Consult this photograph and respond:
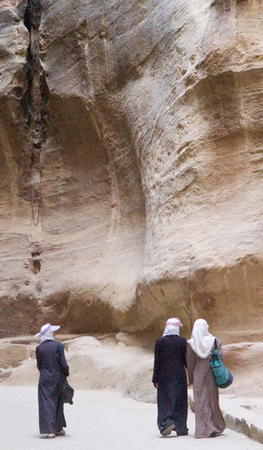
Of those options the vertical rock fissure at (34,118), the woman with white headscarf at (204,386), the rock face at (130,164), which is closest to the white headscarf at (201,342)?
the woman with white headscarf at (204,386)

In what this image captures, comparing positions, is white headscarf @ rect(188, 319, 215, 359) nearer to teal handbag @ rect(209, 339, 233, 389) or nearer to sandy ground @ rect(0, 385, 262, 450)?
teal handbag @ rect(209, 339, 233, 389)

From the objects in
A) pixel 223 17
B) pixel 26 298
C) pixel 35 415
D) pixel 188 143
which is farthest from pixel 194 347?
pixel 26 298

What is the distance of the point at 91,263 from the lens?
15469mm

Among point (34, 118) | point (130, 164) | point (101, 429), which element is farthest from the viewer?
point (34, 118)

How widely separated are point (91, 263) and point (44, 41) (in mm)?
5972

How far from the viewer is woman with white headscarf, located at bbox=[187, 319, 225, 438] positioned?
6.23 meters

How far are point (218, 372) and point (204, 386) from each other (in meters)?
0.21

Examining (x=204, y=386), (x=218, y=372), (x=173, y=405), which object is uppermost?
(x=218, y=372)

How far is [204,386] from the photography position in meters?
6.33

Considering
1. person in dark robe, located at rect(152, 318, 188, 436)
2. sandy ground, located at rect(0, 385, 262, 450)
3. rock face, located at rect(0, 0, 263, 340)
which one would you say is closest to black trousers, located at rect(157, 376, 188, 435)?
person in dark robe, located at rect(152, 318, 188, 436)

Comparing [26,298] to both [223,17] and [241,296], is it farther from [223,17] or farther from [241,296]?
[223,17]

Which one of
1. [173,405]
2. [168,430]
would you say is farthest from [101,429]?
[173,405]

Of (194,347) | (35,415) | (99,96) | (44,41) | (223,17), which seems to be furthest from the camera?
(44,41)

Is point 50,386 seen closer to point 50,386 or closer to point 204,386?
point 50,386
